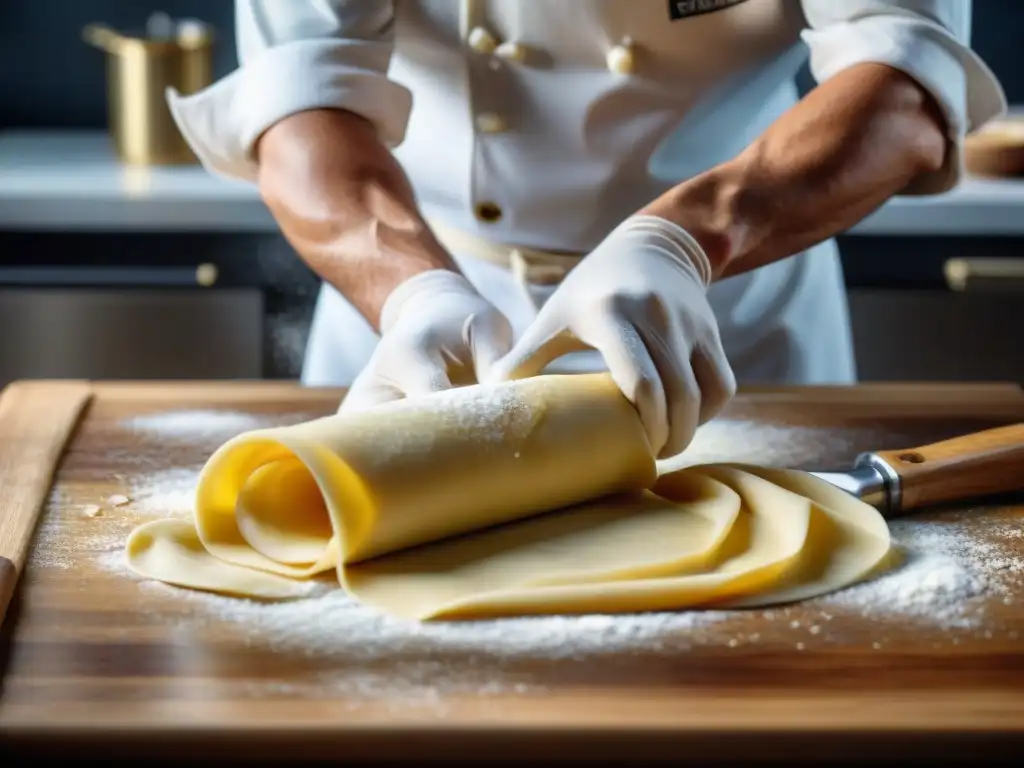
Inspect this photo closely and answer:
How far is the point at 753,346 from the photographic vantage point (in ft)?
4.99

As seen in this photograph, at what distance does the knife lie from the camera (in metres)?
1.03

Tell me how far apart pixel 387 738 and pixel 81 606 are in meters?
0.26

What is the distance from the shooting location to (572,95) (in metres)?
1.42

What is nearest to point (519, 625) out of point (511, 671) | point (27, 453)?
point (511, 671)

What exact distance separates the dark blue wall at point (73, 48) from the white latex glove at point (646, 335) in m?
1.73

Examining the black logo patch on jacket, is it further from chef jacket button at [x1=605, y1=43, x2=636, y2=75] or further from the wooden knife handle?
the wooden knife handle

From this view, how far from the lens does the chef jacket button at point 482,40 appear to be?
54.6 inches

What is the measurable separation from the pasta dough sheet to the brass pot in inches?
57.9

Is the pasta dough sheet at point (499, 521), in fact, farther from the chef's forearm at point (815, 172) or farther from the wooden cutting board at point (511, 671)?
the chef's forearm at point (815, 172)

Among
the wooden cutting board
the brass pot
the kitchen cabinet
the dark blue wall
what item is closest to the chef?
the wooden cutting board

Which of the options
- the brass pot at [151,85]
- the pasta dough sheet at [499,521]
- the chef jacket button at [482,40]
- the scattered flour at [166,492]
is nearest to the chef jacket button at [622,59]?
the chef jacket button at [482,40]

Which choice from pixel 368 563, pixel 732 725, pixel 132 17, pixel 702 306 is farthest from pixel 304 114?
pixel 132 17

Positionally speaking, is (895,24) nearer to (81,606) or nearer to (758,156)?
(758,156)

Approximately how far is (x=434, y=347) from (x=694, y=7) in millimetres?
506
